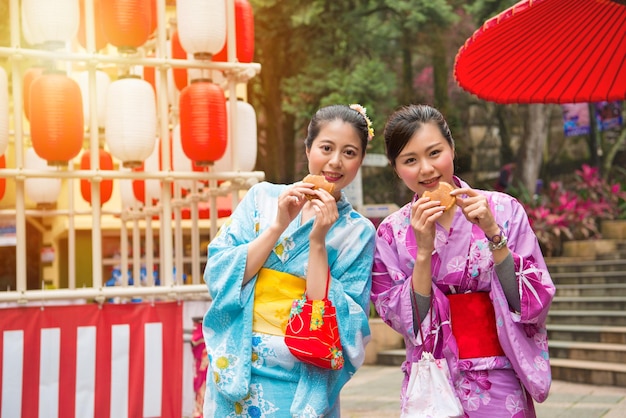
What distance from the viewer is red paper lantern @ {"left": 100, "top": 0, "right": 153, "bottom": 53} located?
5.64 meters

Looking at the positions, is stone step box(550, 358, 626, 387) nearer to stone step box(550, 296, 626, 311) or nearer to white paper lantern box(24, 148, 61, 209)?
stone step box(550, 296, 626, 311)

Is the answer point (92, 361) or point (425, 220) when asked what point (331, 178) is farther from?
point (92, 361)

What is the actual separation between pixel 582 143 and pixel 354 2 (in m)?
11.8

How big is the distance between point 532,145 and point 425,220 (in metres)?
14.8

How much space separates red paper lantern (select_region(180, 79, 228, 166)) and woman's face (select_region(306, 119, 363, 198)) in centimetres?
282

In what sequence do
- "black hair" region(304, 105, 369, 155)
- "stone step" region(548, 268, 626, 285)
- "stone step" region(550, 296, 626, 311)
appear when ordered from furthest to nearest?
"stone step" region(548, 268, 626, 285) → "stone step" region(550, 296, 626, 311) → "black hair" region(304, 105, 369, 155)

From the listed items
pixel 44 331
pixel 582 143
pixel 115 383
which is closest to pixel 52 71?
pixel 44 331

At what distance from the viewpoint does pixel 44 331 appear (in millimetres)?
5262

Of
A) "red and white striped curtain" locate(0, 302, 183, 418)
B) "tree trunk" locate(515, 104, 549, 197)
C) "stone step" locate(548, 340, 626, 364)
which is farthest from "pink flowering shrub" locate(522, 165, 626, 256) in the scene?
"red and white striped curtain" locate(0, 302, 183, 418)

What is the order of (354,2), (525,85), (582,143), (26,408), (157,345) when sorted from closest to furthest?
(525,85), (26,408), (157,345), (354,2), (582,143)

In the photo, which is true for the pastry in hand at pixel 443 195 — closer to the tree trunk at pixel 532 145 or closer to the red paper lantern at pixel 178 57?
the red paper lantern at pixel 178 57

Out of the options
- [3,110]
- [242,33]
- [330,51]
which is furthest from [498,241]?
[330,51]

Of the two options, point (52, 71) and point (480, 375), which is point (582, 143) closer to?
point (52, 71)

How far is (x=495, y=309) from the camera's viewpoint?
2.92 metres
